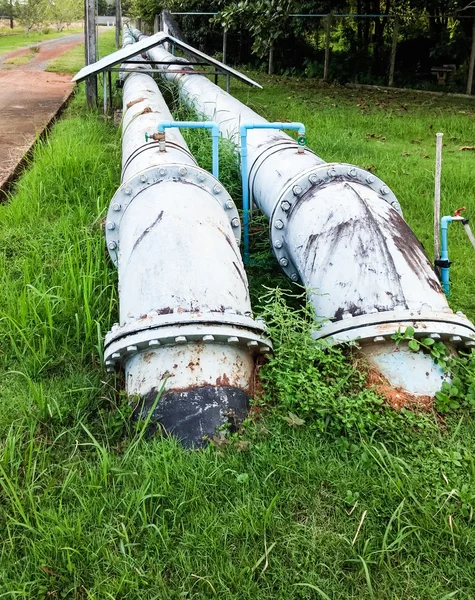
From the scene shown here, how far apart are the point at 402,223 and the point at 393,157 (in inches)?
160

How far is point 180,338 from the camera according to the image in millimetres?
2445

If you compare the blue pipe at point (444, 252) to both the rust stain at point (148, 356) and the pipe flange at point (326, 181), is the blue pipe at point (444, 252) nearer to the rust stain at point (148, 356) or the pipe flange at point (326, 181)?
the pipe flange at point (326, 181)

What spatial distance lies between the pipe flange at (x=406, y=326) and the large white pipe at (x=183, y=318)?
358 millimetres

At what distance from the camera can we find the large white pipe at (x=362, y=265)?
8.63 feet

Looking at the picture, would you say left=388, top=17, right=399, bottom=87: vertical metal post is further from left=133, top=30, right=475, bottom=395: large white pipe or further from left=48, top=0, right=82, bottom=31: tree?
left=48, top=0, right=82, bottom=31: tree

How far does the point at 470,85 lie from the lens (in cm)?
1162

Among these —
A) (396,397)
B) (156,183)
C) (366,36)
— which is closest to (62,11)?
(366,36)

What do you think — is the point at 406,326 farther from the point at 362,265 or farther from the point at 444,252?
the point at 444,252

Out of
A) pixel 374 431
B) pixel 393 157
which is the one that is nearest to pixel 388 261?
pixel 374 431

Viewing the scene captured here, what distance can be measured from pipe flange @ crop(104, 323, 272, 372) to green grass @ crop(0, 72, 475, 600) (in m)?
0.20

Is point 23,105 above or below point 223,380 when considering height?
above

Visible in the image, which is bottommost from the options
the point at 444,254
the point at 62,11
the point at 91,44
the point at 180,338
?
the point at 180,338

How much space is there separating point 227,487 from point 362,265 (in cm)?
115

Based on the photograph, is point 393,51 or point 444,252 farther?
point 393,51
